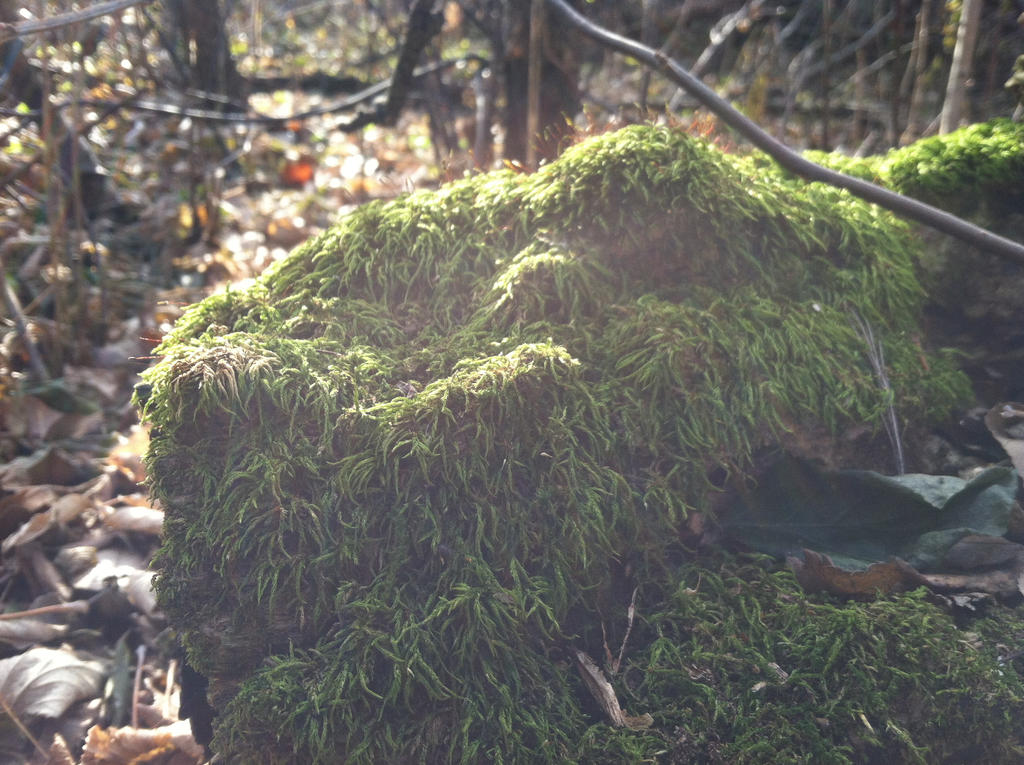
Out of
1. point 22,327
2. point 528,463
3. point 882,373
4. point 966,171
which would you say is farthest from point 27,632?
point 966,171

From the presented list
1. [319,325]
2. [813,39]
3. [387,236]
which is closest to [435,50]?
[387,236]

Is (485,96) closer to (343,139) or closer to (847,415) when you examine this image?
(343,139)

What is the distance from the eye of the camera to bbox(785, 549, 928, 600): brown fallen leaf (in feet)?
5.53

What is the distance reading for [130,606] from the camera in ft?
7.90

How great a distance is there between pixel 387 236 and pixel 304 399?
686mm

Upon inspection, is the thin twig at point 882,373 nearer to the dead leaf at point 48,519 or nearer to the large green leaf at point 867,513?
the large green leaf at point 867,513

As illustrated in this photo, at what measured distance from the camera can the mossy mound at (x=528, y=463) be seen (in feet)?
5.04

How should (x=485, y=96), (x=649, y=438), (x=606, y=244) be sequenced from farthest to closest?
(x=485, y=96)
(x=606, y=244)
(x=649, y=438)

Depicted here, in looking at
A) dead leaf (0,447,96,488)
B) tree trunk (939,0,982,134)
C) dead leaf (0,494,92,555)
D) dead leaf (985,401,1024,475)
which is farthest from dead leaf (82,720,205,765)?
tree trunk (939,0,982,134)

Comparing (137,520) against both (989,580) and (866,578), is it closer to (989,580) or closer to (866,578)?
(866,578)

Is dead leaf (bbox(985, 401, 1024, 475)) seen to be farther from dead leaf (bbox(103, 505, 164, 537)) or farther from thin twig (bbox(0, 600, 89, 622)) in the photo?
thin twig (bbox(0, 600, 89, 622))

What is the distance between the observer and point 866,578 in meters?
1.68

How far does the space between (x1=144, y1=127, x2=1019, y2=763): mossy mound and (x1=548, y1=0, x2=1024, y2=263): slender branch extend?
5.8 inches

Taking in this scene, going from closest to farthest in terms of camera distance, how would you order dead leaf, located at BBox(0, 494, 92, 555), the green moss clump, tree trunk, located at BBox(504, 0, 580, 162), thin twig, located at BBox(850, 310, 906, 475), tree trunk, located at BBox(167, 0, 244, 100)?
thin twig, located at BBox(850, 310, 906, 475)
the green moss clump
dead leaf, located at BBox(0, 494, 92, 555)
tree trunk, located at BBox(504, 0, 580, 162)
tree trunk, located at BBox(167, 0, 244, 100)
